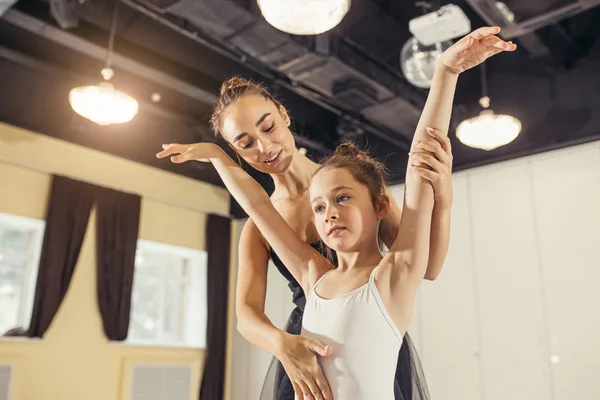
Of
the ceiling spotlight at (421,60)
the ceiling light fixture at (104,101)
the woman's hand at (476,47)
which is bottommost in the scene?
the woman's hand at (476,47)

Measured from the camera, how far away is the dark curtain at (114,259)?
5480 mm

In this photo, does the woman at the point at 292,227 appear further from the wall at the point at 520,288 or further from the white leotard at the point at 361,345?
the wall at the point at 520,288

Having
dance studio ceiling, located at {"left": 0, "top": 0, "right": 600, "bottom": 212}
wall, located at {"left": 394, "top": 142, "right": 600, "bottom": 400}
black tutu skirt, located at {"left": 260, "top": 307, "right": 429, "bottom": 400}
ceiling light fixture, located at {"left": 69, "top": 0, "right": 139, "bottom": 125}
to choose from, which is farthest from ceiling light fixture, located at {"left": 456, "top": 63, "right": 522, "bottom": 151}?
black tutu skirt, located at {"left": 260, "top": 307, "right": 429, "bottom": 400}

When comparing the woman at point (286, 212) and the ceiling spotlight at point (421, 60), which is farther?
the ceiling spotlight at point (421, 60)

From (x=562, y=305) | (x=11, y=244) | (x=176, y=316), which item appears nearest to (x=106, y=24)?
(x=11, y=244)

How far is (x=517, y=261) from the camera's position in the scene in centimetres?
488

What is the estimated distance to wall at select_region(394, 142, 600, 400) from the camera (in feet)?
14.8

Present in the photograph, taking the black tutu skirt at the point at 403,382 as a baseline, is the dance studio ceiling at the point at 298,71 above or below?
above

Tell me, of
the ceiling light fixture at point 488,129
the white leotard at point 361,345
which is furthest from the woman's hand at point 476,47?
the ceiling light fixture at point 488,129

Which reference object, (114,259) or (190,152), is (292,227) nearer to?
(190,152)

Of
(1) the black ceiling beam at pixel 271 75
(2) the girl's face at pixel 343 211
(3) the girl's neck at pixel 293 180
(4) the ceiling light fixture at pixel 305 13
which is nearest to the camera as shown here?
(2) the girl's face at pixel 343 211

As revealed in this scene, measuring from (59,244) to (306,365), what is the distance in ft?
15.4

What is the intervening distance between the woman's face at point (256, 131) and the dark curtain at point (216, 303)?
5.20 m

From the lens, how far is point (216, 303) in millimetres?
6438
